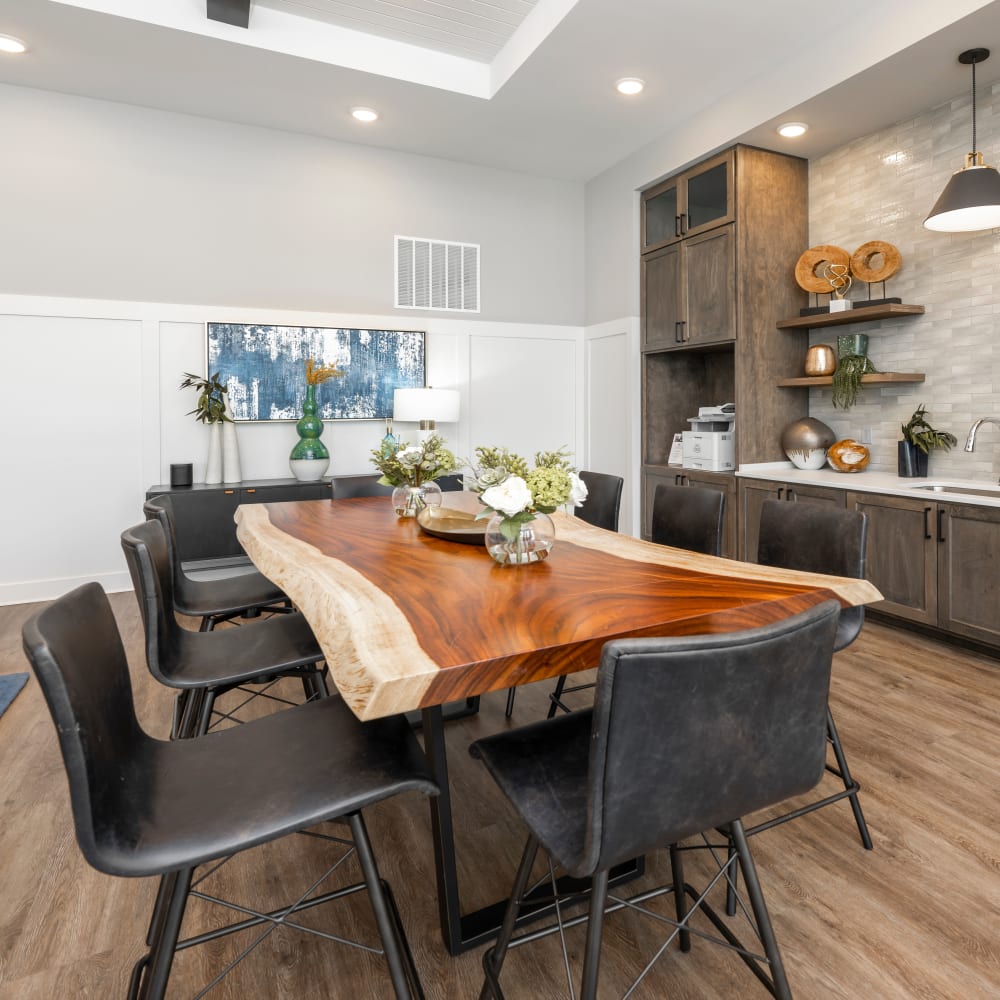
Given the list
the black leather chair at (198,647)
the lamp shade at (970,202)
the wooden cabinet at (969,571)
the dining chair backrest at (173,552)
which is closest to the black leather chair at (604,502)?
the black leather chair at (198,647)

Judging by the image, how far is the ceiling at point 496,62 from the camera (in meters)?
3.22

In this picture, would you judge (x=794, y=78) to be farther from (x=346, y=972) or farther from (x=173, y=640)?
(x=346, y=972)

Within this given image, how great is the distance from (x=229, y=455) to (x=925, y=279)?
169 inches

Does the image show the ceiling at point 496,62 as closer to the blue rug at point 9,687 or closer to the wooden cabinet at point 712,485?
the wooden cabinet at point 712,485

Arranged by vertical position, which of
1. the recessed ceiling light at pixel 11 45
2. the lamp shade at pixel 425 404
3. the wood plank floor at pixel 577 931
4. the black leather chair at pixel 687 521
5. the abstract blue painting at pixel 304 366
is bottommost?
the wood plank floor at pixel 577 931

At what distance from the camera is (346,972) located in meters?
1.36

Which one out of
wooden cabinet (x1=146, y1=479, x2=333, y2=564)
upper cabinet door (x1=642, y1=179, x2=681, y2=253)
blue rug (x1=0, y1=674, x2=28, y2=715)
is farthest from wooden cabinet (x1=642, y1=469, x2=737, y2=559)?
blue rug (x1=0, y1=674, x2=28, y2=715)

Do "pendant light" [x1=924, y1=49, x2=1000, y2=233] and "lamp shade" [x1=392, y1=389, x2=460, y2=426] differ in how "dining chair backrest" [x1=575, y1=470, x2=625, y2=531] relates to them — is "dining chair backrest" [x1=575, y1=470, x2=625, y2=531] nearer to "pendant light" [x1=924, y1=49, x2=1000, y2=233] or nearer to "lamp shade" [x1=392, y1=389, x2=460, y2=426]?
"lamp shade" [x1=392, y1=389, x2=460, y2=426]

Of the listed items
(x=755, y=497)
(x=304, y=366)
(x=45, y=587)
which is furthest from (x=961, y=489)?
(x=45, y=587)

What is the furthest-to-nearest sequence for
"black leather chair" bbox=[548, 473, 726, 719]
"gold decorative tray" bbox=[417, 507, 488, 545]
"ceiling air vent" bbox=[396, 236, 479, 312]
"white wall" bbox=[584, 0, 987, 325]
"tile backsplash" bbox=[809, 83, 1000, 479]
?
"ceiling air vent" bbox=[396, 236, 479, 312]
"tile backsplash" bbox=[809, 83, 1000, 479]
"white wall" bbox=[584, 0, 987, 325]
"black leather chair" bbox=[548, 473, 726, 719]
"gold decorative tray" bbox=[417, 507, 488, 545]

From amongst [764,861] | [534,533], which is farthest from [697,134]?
[764,861]

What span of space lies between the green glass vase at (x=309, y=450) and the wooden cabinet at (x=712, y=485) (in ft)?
7.22

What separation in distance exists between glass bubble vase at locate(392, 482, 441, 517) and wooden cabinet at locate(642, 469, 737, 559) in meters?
1.79

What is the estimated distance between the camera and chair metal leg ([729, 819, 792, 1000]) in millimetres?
1106
